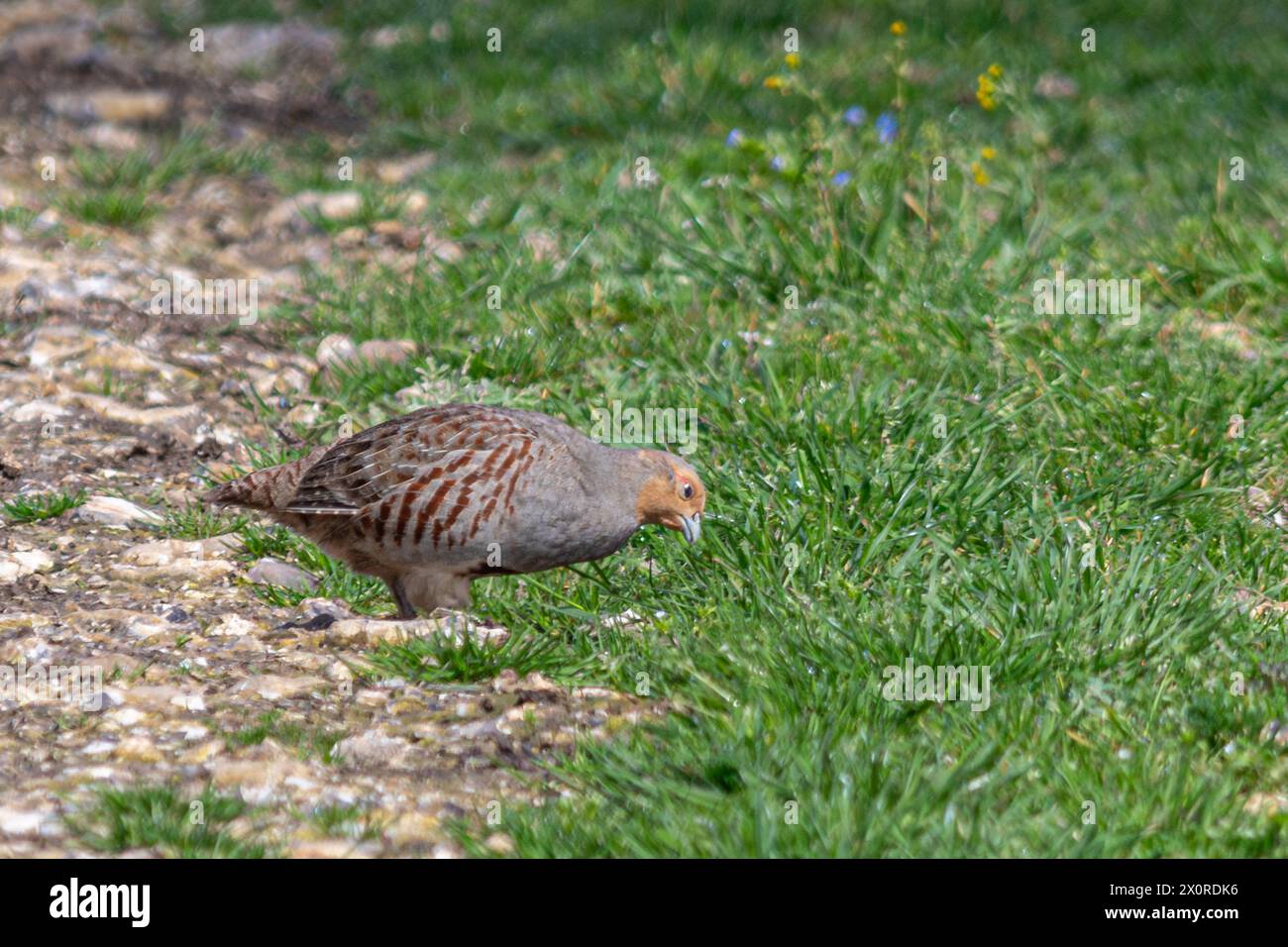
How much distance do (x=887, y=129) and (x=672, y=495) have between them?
350cm

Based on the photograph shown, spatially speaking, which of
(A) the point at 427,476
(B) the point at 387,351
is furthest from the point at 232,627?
(B) the point at 387,351

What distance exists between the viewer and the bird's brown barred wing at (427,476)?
5.24m

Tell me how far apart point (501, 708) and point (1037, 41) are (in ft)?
22.9

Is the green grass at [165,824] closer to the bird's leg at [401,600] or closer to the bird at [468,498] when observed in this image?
the bird at [468,498]

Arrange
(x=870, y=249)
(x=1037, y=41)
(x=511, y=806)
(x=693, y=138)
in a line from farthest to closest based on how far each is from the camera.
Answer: (x=1037, y=41) < (x=693, y=138) < (x=870, y=249) < (x=511, y=806)

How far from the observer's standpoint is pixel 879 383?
646 cm

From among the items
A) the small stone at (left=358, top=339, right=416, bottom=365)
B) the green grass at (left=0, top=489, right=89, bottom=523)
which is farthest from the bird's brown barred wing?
the small stone at (left=358, top=339, right=416, bottom=365)

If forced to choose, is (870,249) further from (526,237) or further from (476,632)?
(476,632)

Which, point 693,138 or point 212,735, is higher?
point 693,138

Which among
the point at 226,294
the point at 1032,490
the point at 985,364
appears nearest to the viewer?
the point at 1032,490

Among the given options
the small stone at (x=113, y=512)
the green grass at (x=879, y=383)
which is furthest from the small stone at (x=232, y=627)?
the small stone at (x=113, y=512)

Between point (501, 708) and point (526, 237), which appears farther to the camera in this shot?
→ point (526, 237)

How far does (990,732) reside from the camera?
4.44m
